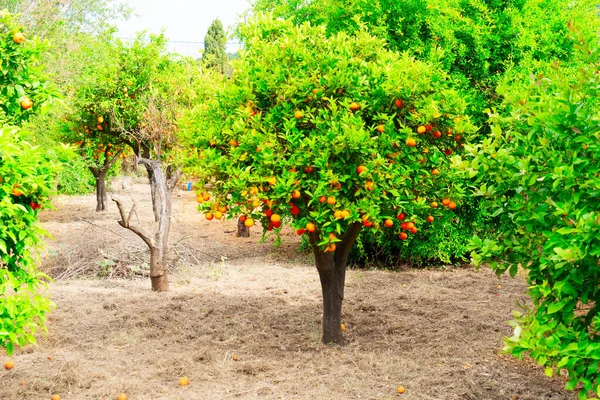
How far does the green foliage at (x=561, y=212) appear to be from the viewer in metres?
3.06

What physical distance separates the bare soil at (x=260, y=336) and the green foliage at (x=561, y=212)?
5.67 feet

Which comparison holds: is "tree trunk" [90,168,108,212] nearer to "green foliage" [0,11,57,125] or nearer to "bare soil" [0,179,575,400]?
"bare soil" [0,179,575,400]

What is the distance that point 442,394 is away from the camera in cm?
486

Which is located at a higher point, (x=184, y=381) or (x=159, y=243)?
(x=159, y=243)

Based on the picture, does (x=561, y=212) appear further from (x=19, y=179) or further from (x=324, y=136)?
(x=19, y=179)

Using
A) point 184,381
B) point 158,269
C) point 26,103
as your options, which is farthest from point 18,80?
point 158,269

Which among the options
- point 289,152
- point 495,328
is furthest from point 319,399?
point 495,328

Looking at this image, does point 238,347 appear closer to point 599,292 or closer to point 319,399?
point 319,399

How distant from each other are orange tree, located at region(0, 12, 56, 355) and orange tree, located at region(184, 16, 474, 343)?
1520mm

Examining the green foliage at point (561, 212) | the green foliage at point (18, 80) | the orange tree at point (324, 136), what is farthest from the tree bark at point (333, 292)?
the green foliage at point (18, 80)

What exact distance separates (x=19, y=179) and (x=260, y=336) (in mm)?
3557

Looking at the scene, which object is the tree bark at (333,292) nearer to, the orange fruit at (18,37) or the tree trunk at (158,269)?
the tree trunk at (158,269)

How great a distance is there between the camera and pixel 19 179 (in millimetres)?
3609

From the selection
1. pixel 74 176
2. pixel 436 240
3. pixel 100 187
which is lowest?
pixel 436 240
